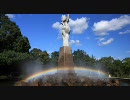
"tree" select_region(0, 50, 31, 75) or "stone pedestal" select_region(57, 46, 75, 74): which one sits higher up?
"tree" select_region(0, 50, 31, 75)

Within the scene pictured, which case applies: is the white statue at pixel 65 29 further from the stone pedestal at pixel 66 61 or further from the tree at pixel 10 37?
the tree at pixel 10 37

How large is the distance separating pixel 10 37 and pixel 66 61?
17.6 meters

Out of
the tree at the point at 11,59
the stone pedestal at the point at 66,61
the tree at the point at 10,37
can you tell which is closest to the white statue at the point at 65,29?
the stone pedestal at the point at 66,61

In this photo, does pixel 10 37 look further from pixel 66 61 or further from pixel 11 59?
pixel 66 61

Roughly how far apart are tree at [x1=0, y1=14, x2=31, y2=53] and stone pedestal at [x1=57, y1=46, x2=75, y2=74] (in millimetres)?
15974

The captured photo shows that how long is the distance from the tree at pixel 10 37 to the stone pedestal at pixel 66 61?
16.0 m

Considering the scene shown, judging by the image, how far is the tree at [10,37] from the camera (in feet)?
113

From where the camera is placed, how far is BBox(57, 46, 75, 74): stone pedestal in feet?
67.6

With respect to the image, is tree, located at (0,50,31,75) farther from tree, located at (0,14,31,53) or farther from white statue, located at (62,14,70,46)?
white statue, located at (62,14,70,46)

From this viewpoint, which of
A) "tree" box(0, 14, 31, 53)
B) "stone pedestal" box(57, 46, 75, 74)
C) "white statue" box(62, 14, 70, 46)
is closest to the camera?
"stone pedestal" box(57, 46, 75, 74)

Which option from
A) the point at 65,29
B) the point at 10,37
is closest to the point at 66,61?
the point at 65,29

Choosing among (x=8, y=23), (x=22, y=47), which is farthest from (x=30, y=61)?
A: (x=8, y=23)

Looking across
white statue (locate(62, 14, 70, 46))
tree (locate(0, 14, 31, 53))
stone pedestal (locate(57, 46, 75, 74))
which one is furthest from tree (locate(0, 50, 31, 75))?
stone pedestal (locate(57, 46, 75, 74))
